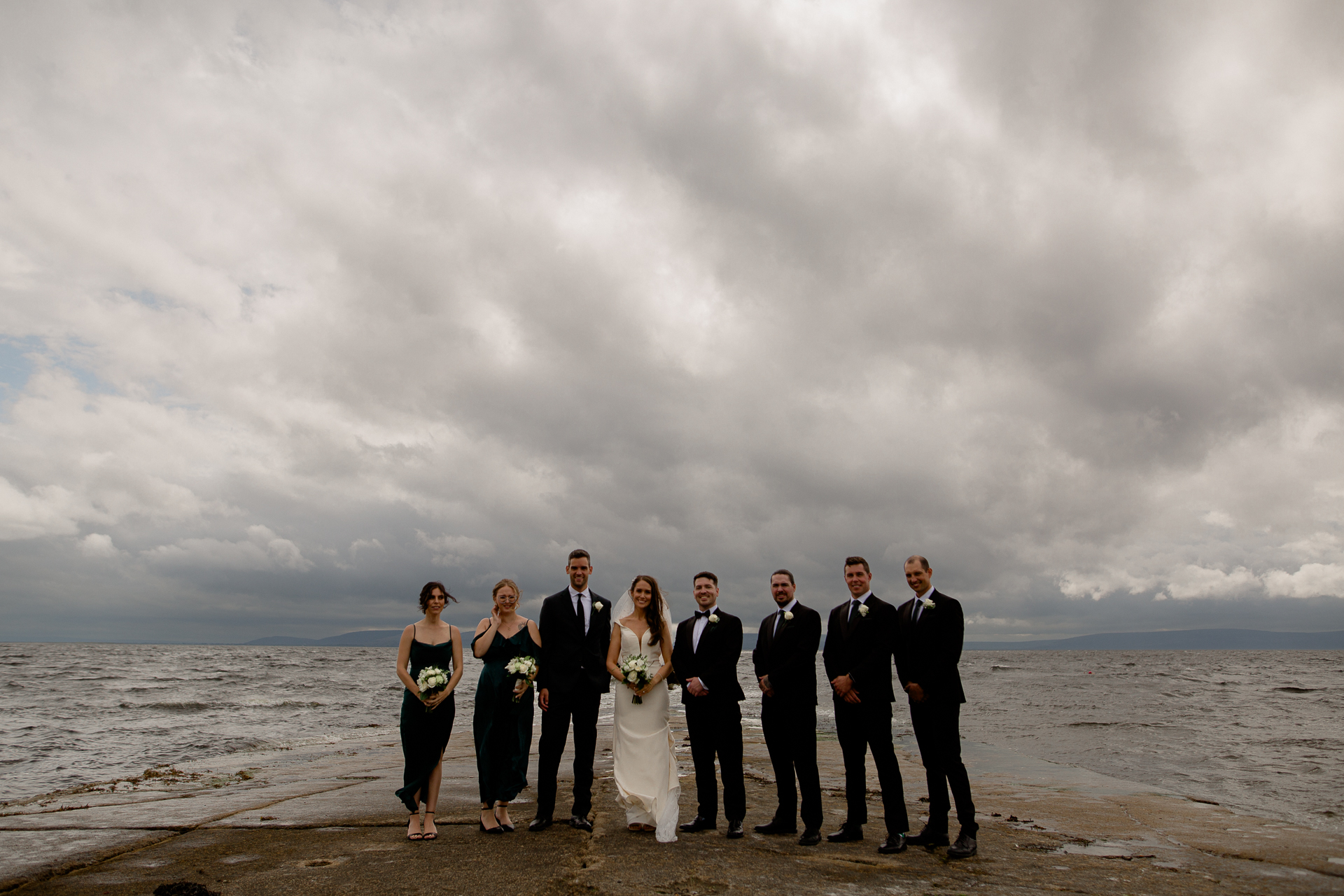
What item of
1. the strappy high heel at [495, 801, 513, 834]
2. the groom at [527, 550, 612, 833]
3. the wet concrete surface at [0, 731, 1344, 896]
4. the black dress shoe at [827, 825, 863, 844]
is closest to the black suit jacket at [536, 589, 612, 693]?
the groom at [527, 550, 612, 833]

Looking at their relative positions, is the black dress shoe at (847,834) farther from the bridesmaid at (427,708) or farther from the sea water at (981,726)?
the sea water at (981,726)

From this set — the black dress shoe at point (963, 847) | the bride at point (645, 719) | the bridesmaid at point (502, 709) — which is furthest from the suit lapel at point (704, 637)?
the black dress shoe at point (963, 847)

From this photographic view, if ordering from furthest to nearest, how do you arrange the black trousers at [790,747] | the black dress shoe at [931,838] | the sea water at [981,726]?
the sea water at [981,726]
the black trousers at [790,747]
the black dress shoe at [931,838]

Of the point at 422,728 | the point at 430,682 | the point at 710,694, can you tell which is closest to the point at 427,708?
the point at 422,728

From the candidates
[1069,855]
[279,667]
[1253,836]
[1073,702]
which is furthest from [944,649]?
[279,667]

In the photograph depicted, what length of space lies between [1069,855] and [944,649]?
7.37ft

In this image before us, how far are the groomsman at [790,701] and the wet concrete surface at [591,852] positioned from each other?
395 millimetres

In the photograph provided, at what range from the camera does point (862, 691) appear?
22.7 ft

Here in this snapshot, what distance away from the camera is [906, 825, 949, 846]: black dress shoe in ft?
22.5

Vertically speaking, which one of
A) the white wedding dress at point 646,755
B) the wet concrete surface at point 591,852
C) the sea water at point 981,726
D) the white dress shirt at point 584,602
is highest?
the white dress shirt at point 584,602

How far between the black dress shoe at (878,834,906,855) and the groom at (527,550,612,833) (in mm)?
2753

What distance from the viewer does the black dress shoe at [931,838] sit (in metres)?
6.87

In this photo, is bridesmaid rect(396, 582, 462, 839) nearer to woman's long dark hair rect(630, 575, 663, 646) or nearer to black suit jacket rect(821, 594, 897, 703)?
woman's long dark hair rect(630, 575, 663, 646)

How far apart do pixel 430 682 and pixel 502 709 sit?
81cm
